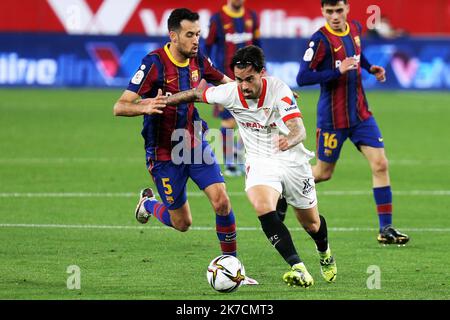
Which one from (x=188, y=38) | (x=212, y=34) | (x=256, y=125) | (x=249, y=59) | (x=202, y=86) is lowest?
(x=256, y=125)

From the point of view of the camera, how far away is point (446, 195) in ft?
46.6

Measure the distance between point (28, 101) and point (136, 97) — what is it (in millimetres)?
17488

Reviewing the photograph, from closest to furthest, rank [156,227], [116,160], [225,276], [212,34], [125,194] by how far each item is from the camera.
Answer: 1. [225,276]
2. [156,227]
3. [125,194]
4. [212,34]
5. [116,160]

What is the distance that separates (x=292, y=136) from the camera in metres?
8.53

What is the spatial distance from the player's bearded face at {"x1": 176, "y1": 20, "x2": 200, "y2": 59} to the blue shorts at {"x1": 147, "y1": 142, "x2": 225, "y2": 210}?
0.84 m

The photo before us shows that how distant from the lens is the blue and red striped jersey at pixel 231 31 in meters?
16.8

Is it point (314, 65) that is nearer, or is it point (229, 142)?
point (314, 65)

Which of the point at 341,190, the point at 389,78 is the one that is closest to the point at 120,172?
the point at 341,190

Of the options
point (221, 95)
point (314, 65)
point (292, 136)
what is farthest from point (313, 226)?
point (314, 65)

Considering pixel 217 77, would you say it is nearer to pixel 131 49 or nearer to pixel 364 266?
pixel 364 266

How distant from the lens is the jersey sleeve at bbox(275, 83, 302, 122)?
866cm

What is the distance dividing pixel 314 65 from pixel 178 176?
8.21ft
